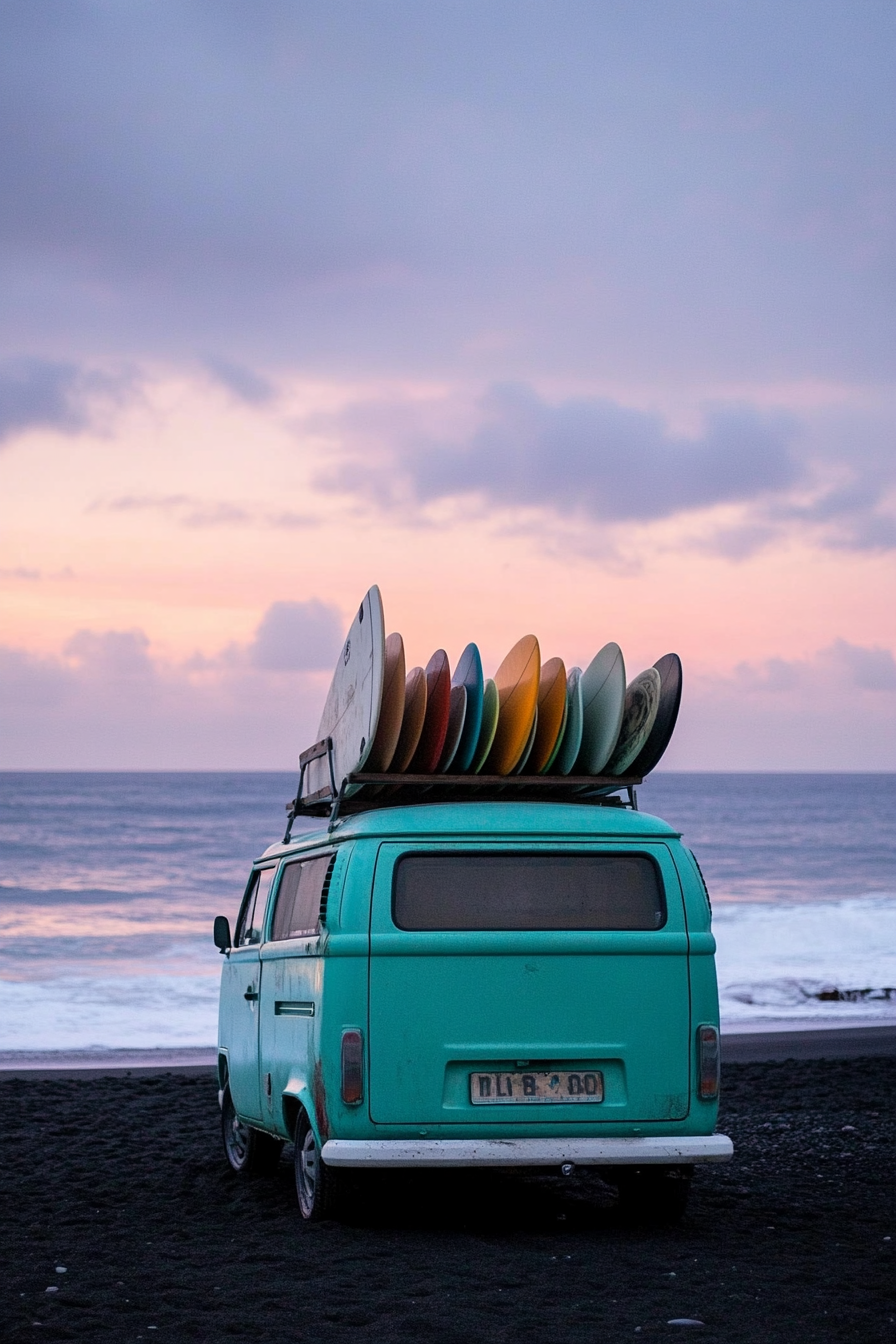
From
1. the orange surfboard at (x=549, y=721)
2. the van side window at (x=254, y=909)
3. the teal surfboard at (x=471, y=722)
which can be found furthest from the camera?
the van side window at (x=254, y=909)

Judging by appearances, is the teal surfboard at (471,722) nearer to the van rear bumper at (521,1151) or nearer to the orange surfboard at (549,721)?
the orange surfboard at (549,721)

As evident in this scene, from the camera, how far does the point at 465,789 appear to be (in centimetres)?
751

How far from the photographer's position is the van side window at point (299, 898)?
7176 millimetres

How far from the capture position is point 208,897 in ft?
134

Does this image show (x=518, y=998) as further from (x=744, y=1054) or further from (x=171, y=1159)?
(x=744, y=1054)

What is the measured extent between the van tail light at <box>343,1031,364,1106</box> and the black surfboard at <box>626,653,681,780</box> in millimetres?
1885

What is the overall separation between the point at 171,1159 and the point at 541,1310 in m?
4.61

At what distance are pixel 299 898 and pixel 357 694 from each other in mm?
1097

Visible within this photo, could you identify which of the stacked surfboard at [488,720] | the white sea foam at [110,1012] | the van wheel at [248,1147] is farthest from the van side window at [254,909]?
the white sea foam at [110,1012]

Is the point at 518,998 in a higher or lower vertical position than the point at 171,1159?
higher

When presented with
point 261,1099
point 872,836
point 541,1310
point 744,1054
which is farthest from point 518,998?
point 872,836

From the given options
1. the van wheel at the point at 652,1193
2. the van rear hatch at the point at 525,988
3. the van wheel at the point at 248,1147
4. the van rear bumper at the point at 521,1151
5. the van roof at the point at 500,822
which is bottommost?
the van wheel at the point at 248,1147

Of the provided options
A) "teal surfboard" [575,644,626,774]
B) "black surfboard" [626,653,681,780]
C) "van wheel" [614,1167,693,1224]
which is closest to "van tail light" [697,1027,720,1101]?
"van wheel" [614,1167,693,1224]

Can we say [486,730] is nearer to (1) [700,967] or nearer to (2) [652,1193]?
(1) [700,967]
